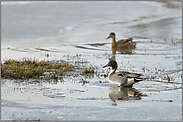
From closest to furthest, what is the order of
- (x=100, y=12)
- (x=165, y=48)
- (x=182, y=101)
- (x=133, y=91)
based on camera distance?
1. (x=182, y=101)
2. (x=133, y=91)
3. (x=165, y=48)
4. (x=100, y=12)

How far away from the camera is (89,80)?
10344 millimetres

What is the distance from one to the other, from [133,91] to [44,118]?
3149mm

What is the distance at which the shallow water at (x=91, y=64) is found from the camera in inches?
294

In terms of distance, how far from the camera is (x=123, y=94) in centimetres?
894

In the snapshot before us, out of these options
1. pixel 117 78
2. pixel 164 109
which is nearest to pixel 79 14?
pixel 117 78

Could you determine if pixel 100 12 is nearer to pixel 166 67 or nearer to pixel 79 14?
pixel 79 14

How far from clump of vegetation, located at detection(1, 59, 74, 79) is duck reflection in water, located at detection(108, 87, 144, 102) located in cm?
244

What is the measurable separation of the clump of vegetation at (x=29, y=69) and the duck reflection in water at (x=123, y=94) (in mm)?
2441

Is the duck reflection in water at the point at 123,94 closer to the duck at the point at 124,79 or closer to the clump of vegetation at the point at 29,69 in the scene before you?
the duck at the point at 124,79

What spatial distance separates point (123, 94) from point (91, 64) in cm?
408

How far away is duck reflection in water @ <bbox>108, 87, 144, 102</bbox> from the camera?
8496 mm

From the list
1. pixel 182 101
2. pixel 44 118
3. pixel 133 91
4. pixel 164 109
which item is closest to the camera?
pixel 44 118

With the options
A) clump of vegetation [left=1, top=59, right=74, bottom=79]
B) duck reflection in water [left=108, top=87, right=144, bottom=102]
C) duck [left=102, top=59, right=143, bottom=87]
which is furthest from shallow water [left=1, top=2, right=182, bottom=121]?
clump of vegetation [left=1, top=59, right=74, bottom=79]

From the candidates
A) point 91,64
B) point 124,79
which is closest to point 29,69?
point 91,64
